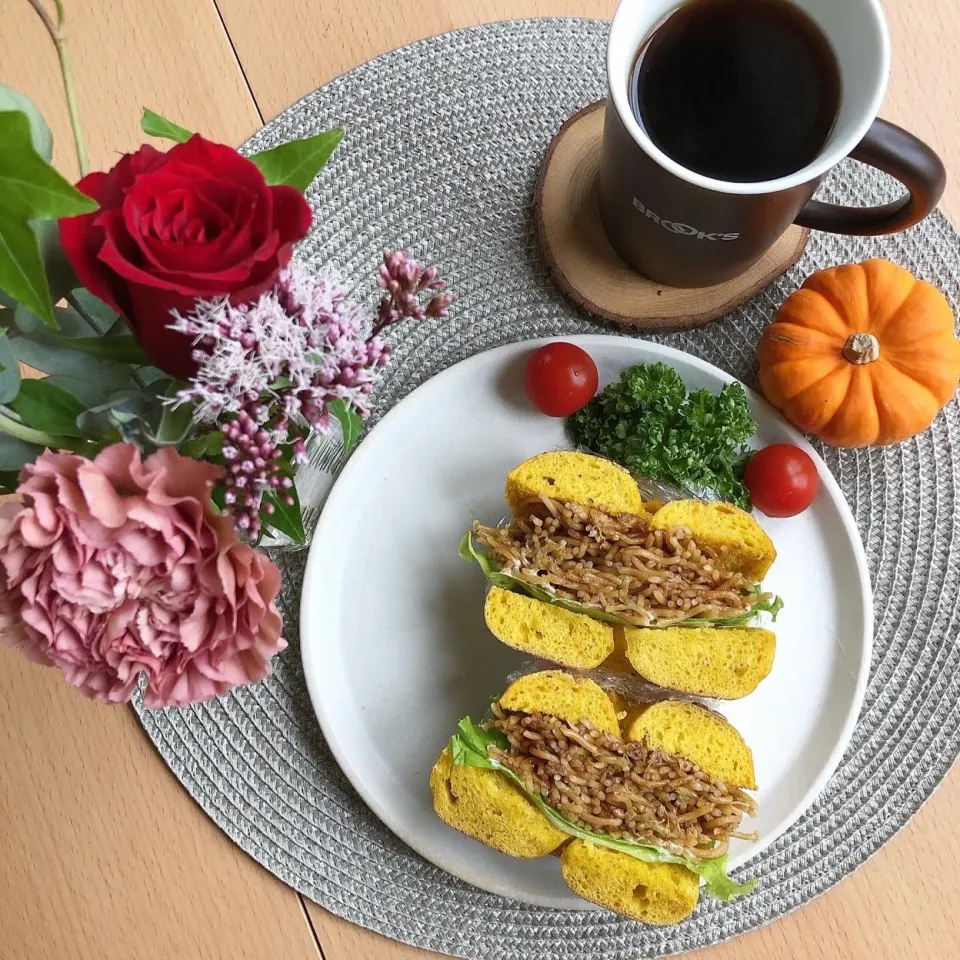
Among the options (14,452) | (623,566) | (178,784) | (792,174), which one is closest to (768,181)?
(792,174)

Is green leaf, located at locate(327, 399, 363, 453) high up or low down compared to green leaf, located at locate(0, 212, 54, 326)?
down

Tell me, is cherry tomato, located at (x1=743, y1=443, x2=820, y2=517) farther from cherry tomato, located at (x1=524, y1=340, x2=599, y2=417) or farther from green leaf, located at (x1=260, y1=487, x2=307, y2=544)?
green leaf, located at (x1=260, y1=487, x2=307, y2=544)

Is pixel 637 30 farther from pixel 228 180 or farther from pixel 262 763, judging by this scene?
pixel 262 763

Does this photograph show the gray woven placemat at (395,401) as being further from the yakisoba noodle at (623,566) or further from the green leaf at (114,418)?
the green leaf at (114,418)

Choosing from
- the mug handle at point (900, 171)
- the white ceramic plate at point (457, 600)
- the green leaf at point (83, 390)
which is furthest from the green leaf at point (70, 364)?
the mug handle at point (900, 171)

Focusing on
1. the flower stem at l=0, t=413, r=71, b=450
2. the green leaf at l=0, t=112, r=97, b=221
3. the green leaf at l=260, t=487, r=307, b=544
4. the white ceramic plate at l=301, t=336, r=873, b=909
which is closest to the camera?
the green leaf at l=0, t=112, r=97, b=221

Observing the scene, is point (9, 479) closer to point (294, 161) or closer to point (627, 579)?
point (294, 161)

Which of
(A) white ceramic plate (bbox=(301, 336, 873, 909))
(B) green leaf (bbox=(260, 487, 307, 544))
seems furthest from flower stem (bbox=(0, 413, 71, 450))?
(A) white ceramic plate (bbox=(301, 336, 873, 909))
